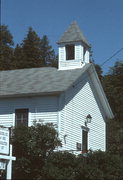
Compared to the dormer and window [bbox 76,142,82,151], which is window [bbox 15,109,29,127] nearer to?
window [bbox 76,142,82,151]

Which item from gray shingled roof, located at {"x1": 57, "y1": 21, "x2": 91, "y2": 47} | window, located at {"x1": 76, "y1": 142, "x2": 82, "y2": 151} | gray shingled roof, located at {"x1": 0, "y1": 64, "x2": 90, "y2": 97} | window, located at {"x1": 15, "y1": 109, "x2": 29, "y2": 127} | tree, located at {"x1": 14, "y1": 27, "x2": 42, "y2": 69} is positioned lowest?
window, located at {"x1": 76, "y1": 142, "x2": 82, "y2": 151}

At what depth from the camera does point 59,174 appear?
24562mm

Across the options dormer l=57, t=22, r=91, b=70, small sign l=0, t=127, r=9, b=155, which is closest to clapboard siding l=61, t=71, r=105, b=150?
dormer l=57, t=22, r=91, b=70

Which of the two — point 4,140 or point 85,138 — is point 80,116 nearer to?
point 85,138

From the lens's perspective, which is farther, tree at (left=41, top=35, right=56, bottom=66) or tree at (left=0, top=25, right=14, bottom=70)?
tree at (left=41, top=35, right=56, bottom=66)

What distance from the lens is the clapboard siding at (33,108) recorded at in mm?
29422

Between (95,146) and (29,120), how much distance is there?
634 centimetres

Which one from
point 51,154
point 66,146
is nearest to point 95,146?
point 66,146

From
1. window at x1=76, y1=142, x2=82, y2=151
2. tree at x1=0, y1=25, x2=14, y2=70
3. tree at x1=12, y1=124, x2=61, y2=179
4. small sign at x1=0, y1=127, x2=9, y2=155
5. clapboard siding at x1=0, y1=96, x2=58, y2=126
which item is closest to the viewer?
small sign at x1=0, y1=127, x2=9, y2=155

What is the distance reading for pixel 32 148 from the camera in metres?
26.5

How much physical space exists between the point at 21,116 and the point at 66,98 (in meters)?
2.96

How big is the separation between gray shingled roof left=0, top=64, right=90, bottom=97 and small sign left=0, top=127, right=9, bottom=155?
9821 millimetres

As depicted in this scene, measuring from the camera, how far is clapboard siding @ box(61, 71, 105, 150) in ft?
97.8

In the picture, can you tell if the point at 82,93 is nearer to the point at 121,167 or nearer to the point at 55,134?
the point at 55,134
